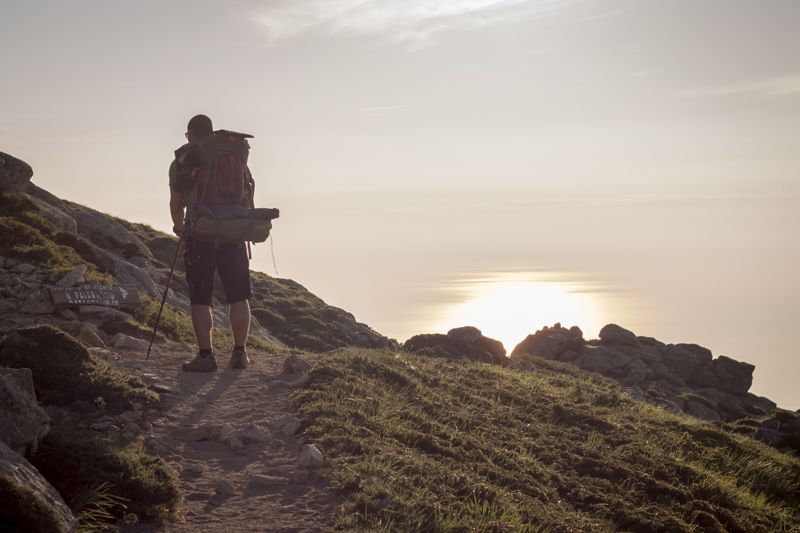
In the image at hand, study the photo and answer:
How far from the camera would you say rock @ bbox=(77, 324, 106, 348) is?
13797 millimetres

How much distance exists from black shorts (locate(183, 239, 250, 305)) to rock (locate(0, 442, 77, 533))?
5893 millimetres

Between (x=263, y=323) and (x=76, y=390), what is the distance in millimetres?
27952

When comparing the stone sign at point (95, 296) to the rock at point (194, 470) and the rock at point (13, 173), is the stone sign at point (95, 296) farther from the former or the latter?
the rock at point (194, 470)

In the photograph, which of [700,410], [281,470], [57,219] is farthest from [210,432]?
[700,410]

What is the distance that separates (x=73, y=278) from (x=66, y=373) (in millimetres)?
7183

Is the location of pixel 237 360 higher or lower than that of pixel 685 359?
lower

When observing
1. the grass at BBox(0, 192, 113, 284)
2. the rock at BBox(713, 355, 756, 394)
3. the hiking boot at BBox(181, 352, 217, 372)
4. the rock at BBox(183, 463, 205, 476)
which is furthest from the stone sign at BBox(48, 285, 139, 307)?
the rock at BBox(713, 355, 756, 394)

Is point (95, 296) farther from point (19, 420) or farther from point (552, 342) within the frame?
point (552, 342)

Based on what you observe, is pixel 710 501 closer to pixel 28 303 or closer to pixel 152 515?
pixel 152 515

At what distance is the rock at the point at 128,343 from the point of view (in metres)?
14.1

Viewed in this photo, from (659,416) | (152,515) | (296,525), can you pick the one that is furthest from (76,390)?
(659,416)

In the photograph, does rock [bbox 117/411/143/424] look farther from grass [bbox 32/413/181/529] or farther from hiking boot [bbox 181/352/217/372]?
hiking boot [bbox 181/352/217/372]

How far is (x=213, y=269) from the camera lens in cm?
1234

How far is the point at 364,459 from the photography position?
9.09 m
